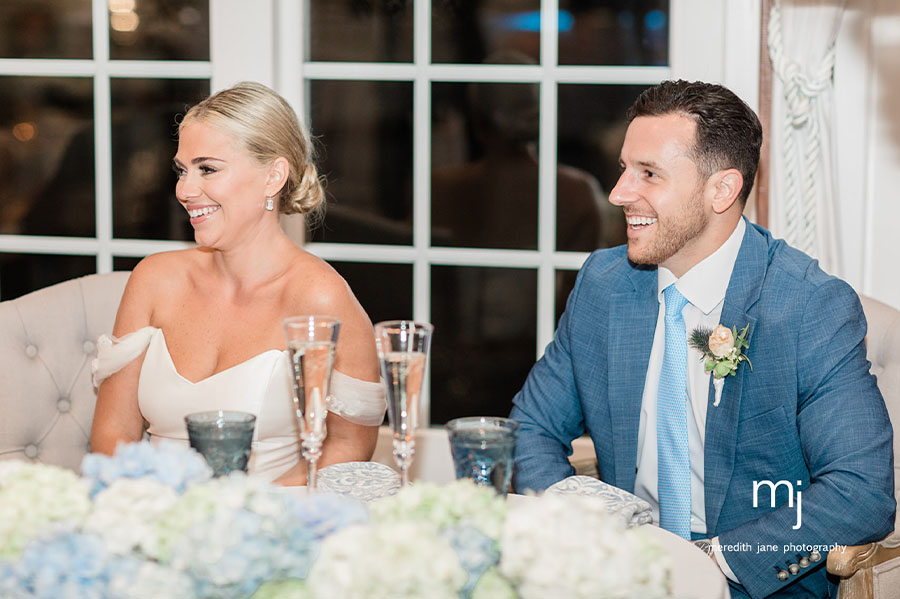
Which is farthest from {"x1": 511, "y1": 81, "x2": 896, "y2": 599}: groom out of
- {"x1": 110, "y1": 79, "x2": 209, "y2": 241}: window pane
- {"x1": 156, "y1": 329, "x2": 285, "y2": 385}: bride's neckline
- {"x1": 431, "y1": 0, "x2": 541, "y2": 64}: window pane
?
{"x1": 110, "y1": 79, "x2": 209, "y2": 241}: window pane

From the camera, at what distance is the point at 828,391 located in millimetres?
1786

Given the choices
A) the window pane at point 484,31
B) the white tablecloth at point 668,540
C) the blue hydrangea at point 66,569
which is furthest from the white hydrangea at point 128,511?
the window pane at point 484,31

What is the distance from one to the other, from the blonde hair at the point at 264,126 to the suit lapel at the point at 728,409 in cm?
93

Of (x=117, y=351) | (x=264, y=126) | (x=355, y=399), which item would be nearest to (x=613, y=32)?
(x=264, y=126)

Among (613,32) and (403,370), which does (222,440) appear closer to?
(403,370)

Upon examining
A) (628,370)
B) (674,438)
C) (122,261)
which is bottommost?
(674,438)

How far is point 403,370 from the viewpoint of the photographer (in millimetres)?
1196

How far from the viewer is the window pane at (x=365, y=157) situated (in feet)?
9.75

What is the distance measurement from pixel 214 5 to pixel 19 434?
1348 mm

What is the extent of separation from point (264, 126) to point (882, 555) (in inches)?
56.8

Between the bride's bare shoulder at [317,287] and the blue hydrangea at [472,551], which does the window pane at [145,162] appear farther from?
the blue hydrangea at [472,551]

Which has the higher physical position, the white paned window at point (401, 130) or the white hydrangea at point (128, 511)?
the white paned window at point (401, 130)

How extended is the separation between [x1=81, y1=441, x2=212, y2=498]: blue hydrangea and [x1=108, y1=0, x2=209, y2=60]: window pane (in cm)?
221

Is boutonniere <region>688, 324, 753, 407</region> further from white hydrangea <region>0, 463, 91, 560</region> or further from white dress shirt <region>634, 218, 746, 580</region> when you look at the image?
white hydrangea <region>0, 463, 91, 560</region>
